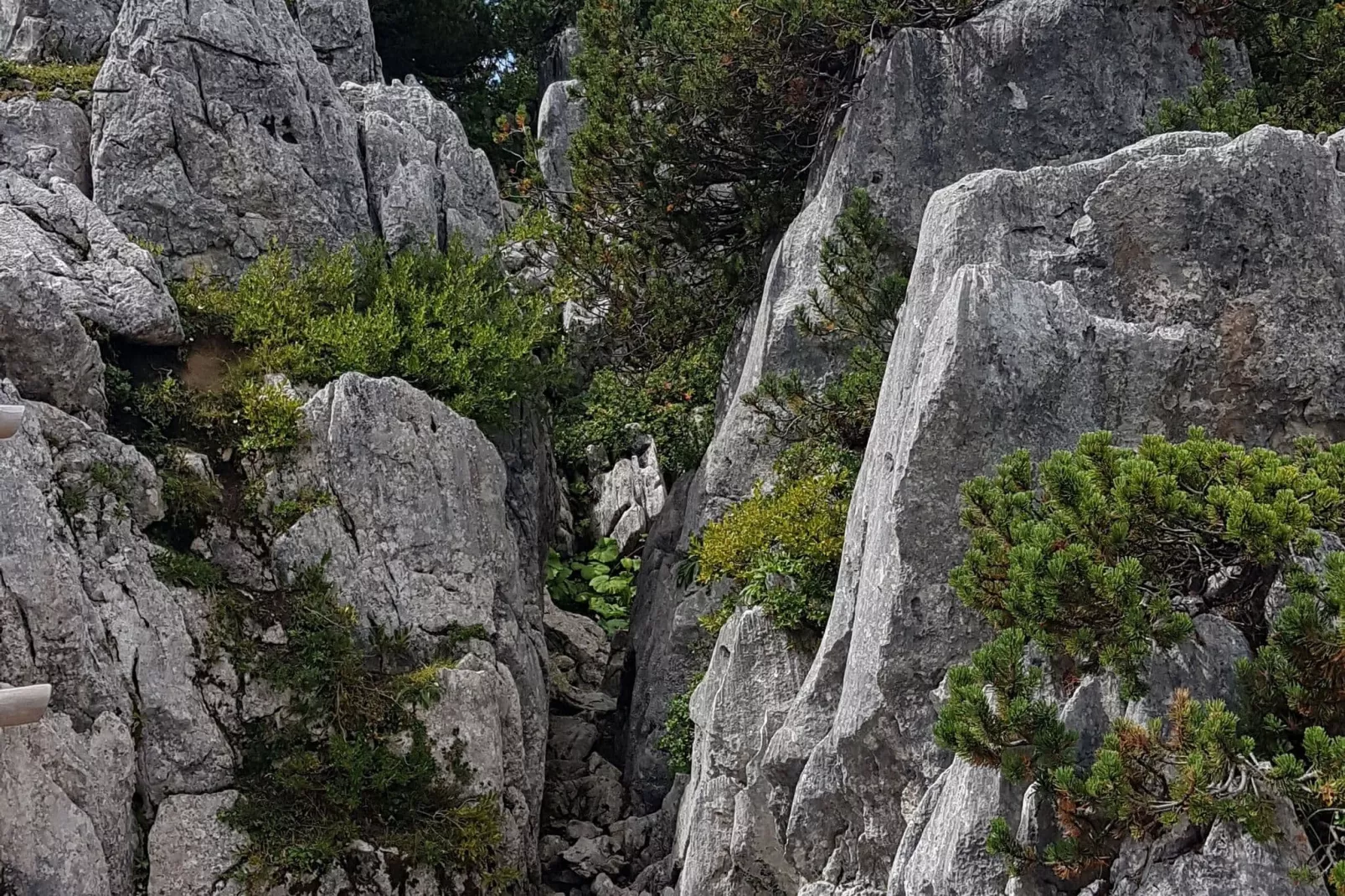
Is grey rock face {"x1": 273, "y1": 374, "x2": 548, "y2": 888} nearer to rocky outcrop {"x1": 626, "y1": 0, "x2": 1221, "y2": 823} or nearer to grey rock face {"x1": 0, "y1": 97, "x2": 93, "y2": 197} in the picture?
rocky outcrop {"x1": 626, "y1": 0, "x2": 1221, "y2": 823}

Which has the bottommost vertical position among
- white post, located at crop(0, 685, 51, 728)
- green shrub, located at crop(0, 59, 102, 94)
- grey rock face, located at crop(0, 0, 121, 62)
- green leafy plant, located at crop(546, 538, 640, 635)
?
white post, located at crop(0, 685, 51, 728)

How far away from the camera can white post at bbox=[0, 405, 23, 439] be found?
7.88m

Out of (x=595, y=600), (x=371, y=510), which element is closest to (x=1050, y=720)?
(x=371, y=510)

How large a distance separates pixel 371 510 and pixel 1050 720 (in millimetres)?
7712

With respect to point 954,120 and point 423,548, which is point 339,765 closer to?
point 423,548

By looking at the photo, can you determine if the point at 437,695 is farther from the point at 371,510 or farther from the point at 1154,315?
the point at 1154,315

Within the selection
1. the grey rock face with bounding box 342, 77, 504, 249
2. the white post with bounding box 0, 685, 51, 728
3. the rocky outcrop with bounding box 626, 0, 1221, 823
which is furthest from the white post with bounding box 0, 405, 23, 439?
the grey rock face with bounding box 342, 77, 504, 249

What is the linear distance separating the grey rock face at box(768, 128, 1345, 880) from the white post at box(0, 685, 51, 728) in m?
5.60

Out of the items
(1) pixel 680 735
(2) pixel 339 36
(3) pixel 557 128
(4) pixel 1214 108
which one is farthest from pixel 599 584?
(2) pixel 339 36

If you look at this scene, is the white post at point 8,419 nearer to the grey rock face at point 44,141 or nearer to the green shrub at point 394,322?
the green shrub at point 394,322

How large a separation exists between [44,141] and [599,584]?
966cm

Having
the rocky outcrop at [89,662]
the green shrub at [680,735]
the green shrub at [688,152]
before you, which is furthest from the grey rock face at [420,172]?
the green shrub at [680,735]

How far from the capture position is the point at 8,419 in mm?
7902

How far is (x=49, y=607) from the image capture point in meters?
8.66
